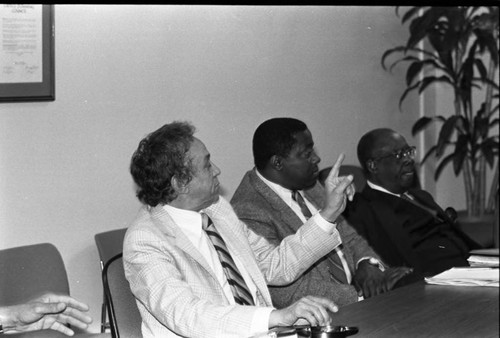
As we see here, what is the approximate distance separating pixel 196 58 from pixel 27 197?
908 millimetres

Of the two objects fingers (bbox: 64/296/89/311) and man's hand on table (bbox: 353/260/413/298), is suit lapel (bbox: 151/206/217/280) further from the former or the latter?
man's hand on table (bbox: 353/260/413/298)

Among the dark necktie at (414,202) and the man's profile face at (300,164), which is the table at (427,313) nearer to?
the man's profile face at (300,164)

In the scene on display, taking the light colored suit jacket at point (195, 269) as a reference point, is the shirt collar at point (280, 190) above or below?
above

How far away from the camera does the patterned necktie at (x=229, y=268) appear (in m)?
2.66

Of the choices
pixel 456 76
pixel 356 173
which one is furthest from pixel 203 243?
pixel 456 76

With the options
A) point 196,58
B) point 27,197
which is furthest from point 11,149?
point 196,58

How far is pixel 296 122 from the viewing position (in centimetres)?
347

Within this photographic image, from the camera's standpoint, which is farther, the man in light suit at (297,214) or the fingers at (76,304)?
the man in light suit at (297,214)

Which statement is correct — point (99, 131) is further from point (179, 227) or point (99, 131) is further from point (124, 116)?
point (179, 227)

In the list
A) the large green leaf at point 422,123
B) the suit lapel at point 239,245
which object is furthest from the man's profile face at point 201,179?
the large green leaf at point 422,123

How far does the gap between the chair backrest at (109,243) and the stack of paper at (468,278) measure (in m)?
1.21

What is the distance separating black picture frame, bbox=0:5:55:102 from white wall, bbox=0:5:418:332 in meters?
0.03

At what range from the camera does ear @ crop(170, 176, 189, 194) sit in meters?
2.59

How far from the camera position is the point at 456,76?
12.5ft
